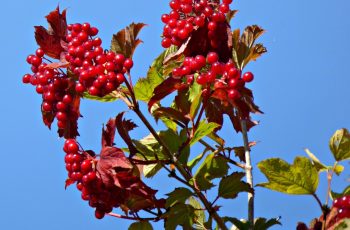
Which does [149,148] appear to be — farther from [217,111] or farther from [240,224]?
[240,224]

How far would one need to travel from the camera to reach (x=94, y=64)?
2.10m

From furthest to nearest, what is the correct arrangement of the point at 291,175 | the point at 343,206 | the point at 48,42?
the point at 48,42, the point at 291,175, the point at 343,206

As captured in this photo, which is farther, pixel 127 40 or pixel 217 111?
pixel 217 111

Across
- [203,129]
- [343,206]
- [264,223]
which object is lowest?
[343,206]

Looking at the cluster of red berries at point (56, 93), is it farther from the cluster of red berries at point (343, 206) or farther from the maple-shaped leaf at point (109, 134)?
the cluster of red berries at point (343, 206)

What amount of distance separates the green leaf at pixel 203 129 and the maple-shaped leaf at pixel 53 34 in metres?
0.58

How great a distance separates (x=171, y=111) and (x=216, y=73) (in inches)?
10.9

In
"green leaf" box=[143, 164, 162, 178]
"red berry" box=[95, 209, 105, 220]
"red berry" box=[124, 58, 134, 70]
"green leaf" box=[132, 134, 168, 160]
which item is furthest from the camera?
"green leaf" box=[143, 164, 162, 178]

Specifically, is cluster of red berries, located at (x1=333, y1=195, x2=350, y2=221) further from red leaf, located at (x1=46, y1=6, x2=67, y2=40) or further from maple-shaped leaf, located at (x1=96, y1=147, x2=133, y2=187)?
red leaf, located at (x1=46, y1=6, x2=67, y2=40)

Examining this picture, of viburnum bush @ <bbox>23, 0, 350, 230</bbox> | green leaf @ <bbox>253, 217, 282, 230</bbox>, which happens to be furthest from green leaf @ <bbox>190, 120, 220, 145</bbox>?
green leaf @ <bbox>253, 217, 282, 230</bbox>

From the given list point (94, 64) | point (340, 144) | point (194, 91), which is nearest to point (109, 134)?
point (94, 64)

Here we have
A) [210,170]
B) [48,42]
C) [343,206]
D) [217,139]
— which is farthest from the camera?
[217,139]

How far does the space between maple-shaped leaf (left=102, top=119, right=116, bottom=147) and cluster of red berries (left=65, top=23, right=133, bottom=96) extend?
5.8 inches

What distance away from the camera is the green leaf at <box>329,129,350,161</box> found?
206 centimetres
